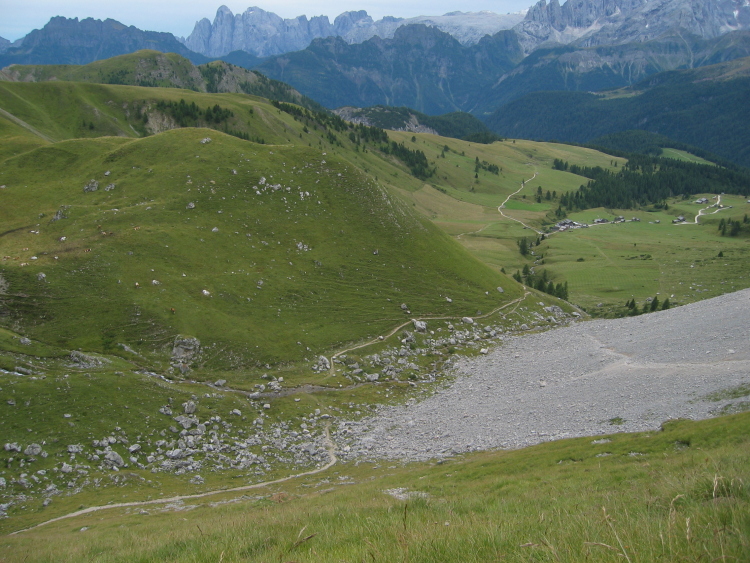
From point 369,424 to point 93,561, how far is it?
39.9 meters

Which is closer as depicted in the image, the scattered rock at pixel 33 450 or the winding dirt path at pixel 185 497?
the winding dirt path at pixel 185 497

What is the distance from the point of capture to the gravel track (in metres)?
43.9

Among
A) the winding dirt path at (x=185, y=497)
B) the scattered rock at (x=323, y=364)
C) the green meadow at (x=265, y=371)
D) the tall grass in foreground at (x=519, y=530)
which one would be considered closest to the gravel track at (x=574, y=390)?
the winding dirt path at (x=185, y=497)

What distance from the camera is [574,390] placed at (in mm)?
53219

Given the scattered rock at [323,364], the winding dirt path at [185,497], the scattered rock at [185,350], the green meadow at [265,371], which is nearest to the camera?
the green meadow at [265,371]

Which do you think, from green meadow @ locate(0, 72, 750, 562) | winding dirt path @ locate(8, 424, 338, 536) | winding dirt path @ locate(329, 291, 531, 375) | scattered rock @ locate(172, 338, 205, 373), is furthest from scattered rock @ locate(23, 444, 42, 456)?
winding dirt path @ locate(329, 291, 531, 375)

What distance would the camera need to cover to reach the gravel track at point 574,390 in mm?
43875

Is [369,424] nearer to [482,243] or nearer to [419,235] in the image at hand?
[419,235]

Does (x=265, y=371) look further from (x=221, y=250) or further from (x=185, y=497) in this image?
(x=221, y=250)

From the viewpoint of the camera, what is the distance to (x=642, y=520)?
8.13 m

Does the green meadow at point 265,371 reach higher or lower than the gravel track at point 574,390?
higher

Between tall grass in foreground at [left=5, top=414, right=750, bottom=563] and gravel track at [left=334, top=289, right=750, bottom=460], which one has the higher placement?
tall grass in foreground at [left=5, top=414, right=750, bottom=563]

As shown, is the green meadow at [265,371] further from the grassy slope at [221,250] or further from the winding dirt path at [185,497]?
the winding dirt path at [185,497]

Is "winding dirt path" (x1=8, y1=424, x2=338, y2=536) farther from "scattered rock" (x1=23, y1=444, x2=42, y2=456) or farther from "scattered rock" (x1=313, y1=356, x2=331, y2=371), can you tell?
"scattered rock" (x1=313, y1=356, x2=331, y2=371)
